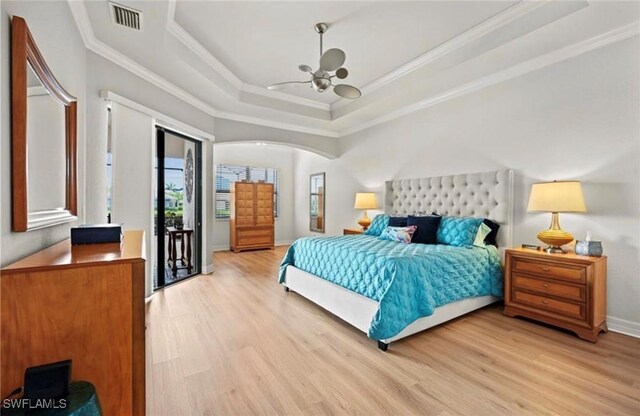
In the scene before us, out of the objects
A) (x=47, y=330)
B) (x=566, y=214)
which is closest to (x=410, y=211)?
(x=566, y=214)

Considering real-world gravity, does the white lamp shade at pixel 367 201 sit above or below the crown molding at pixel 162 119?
below

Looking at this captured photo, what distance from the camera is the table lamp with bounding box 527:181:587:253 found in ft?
8.42

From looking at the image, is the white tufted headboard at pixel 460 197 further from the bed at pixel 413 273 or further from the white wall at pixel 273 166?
the white wall at pixel 273 166

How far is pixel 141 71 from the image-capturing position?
10.7ft

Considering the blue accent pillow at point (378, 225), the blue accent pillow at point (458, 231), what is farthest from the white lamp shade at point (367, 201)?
the blue accent pillow at point (458, 231)

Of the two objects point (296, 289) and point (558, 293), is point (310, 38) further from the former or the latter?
point (558, 293)

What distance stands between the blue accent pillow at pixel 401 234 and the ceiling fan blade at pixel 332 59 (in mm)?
2133

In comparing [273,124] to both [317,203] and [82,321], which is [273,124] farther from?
[82,321]

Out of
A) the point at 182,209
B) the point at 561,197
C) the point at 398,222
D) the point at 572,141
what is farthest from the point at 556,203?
the point at 182,209

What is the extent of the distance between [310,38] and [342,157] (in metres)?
3.19

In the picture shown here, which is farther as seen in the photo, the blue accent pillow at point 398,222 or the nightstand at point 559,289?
the blue accent pillow at point 398,222

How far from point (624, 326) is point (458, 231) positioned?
63.1 inches

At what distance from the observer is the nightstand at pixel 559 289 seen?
2.43 m

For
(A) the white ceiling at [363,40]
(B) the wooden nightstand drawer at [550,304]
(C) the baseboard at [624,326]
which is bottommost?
(C) the baseboard at [624,326]
